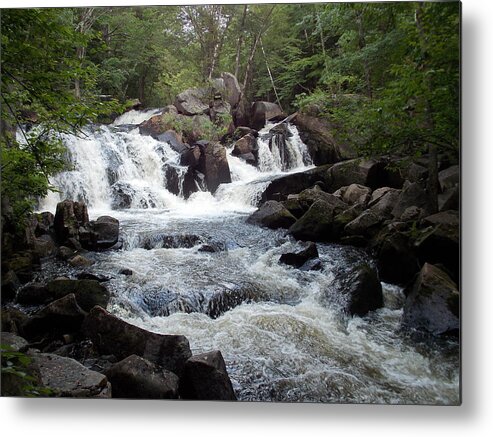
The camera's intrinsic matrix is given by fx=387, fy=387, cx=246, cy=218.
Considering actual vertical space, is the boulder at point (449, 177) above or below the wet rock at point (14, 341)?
above

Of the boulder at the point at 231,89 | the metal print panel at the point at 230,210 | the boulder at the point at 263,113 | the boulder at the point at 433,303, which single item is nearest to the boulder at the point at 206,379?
the metal print panel at the point at 230,210

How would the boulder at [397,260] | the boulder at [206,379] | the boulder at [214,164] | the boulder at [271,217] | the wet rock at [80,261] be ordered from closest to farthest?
the boulder at [206,379]
the boulder at [397,260]
the wet rock at [80,261]
the boulder at [271,217]
the boulder at [214,164]

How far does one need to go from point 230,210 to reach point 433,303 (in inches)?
61.2

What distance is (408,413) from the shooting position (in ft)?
7.32

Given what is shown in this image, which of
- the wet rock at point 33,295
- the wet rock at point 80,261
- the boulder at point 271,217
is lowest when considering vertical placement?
the wet rock at point 33,295

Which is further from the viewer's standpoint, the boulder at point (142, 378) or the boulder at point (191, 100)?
the boulder at point (191, 100)

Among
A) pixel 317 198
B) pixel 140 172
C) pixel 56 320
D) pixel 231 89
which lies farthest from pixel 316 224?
pixel 56 320

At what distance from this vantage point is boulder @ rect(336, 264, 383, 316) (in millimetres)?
2527

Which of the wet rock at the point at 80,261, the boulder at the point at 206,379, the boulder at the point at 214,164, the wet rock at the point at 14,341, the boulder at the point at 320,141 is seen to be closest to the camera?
the boulder at the point at 206,379

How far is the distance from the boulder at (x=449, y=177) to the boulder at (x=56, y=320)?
2.38 meters

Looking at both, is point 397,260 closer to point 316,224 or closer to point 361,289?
point 361,289

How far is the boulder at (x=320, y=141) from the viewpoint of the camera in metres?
2.88

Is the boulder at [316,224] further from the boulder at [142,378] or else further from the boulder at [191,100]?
the boulder at [142,378]

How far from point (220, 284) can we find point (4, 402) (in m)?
1.63
